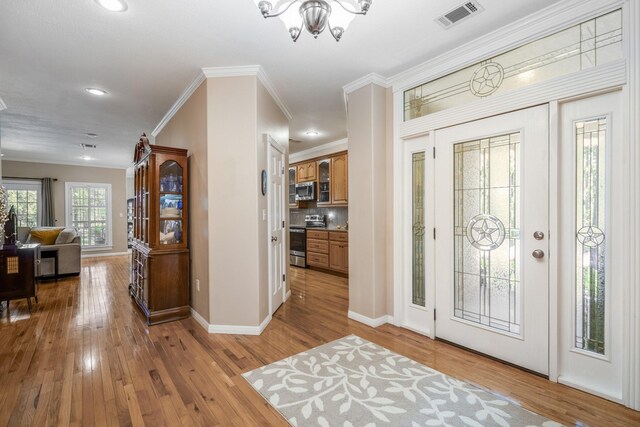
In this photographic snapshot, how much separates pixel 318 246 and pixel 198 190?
321 cm

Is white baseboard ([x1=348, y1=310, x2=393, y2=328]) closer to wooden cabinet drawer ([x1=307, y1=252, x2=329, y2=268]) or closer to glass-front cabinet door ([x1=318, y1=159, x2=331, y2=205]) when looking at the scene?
wooden cabinet drawer ([x1=307, y1=252, x2=329, y2=268])

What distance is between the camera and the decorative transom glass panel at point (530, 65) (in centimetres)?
200

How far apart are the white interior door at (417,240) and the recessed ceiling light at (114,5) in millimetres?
2626

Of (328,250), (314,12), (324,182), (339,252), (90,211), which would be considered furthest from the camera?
(90,211)

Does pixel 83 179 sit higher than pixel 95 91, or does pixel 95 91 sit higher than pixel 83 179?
pixel 95 91

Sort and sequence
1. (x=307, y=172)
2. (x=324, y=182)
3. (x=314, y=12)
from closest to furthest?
(x=314, y=12) → (x=324, y=182) → (x=307, y=172)

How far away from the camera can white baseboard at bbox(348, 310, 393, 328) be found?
321 cm

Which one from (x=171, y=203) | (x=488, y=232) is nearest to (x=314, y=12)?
(x=488, y=232)

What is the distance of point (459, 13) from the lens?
2.21 metres

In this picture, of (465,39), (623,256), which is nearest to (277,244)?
(465,39)

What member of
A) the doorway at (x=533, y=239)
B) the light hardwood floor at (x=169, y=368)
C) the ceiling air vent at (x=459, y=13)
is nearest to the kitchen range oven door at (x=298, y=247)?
the light hardwood floor at (x=169, y=368)

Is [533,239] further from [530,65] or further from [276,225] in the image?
[276,225]

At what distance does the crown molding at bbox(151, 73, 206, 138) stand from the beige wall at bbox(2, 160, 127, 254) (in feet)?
16.8

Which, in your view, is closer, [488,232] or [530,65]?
[530,65]
